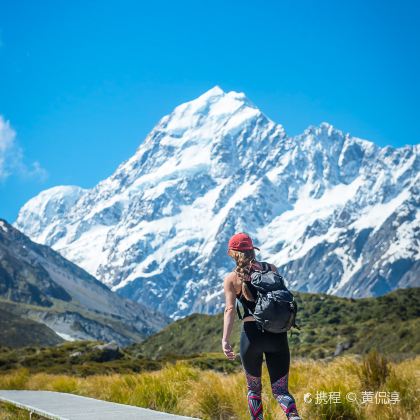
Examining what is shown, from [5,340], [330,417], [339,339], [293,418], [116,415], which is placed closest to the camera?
[293,418]

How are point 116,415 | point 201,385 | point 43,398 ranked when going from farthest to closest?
point 43,398 → point 201,385 → point 116,415

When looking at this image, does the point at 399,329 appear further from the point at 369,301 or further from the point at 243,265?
the point at 243,265

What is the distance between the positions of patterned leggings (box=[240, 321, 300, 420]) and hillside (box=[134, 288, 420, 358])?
5294cm

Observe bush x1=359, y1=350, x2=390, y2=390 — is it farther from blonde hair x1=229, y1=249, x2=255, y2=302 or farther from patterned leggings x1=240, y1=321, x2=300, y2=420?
blonde hair x1=229, y1=249, x2=255, y2=302

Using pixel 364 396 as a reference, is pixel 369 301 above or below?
above

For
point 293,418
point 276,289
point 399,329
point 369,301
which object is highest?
point 369,301

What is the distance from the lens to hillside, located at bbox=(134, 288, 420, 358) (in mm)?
68688

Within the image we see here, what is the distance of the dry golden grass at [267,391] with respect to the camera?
844cm

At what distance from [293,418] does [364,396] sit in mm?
2126

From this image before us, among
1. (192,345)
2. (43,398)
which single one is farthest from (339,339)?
(43,398)

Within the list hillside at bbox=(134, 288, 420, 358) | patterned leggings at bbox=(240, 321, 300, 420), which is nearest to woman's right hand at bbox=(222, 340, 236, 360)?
patterned leggings at bbox=(240, 321, 300, 420)

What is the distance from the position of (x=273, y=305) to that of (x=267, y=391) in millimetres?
3531

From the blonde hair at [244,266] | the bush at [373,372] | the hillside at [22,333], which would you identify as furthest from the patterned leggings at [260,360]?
the hillside at [22,333]

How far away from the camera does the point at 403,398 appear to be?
882 cm
